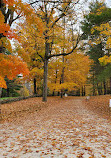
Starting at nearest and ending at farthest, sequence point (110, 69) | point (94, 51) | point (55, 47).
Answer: point (55, 47)
point (110, 69)
point (94, 51)

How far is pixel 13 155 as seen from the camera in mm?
2908

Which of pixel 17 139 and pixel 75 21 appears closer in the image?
pixel 17 139

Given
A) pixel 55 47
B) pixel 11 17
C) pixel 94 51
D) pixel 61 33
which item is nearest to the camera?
pixel 11 17

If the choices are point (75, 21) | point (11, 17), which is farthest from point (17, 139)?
point (75, 21)

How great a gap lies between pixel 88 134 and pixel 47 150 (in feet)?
5.70

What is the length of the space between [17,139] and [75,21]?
36.6 ft

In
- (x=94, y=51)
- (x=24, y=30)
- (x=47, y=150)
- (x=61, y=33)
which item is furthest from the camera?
(x=94, y=51)

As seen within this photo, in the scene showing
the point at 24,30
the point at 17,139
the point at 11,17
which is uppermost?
the point at 24,30

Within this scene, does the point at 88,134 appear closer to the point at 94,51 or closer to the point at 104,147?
the point at 104,147

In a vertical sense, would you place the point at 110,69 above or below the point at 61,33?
below

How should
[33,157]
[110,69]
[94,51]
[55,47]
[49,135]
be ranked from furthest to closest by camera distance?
[94,51] → [110,69] → [55,47] → [49,135] → [33,157]

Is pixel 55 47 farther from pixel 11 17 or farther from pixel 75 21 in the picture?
pixel 11 17

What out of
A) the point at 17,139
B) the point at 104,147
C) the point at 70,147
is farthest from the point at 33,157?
the point at 104,147

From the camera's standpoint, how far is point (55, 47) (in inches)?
554
